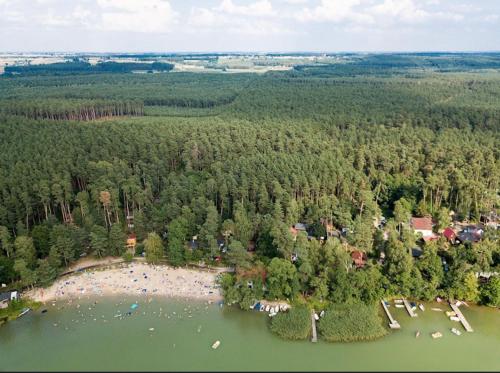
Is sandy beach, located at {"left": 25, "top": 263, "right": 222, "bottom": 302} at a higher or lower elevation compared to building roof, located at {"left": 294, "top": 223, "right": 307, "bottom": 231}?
lower

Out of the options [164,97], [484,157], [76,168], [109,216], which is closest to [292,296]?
[109,216]

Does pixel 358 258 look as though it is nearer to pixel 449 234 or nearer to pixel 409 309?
pixel 409 309

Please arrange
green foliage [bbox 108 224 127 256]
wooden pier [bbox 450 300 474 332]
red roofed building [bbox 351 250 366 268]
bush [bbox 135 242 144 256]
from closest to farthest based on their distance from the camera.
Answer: wooden pier [bbox 450 300 474 332] → red roofed building [bbox 351 250 366 268] → green foliage [bbox 108 224 127 256] → bush [bbox 135 242 144 256]

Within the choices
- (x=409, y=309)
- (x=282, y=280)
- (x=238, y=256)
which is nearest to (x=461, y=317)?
(x=409, y=309)

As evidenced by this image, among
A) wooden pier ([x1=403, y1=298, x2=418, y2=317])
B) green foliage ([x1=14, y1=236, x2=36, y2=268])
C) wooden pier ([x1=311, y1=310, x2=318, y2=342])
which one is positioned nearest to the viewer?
wooden pier ([x1=311, y1=310, x2=318, y2=342])

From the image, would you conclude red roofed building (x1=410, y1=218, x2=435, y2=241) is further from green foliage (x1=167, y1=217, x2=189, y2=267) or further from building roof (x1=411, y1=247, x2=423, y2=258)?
green foliage (x1=167, y1=217, x2=189, y2=267)

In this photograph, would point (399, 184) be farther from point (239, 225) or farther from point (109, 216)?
point (109, 216)

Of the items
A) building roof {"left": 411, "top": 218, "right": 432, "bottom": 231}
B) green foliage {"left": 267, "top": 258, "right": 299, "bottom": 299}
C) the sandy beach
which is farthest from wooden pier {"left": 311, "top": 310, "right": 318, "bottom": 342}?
building roof {"left": 411, "top": 218, "right": 432, "bottom": 231}

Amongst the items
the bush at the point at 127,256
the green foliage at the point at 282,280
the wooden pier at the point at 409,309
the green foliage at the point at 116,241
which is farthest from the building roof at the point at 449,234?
the green foliage at the point at 116,241
